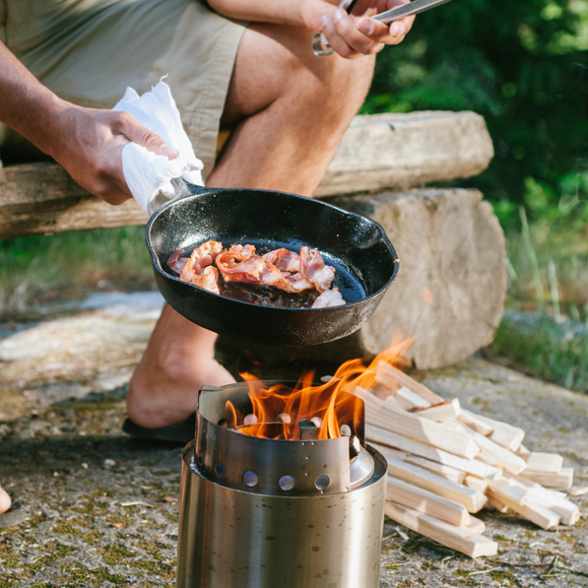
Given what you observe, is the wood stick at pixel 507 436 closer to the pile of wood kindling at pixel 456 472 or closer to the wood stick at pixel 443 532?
the pile of wood kindling at pixel 456 472

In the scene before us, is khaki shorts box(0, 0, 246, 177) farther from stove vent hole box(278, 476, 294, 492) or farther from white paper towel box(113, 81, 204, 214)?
stove vent hole box(278, 476, 294, 492)

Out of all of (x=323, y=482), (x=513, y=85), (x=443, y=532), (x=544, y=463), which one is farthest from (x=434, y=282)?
(x=513, y=85)

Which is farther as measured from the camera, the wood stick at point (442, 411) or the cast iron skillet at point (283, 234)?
the wood stick at point (442, 411)

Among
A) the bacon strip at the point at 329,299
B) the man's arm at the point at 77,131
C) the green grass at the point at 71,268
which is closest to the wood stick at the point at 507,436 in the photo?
the bacon strip at the point at 329,299

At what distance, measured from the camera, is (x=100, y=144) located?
4.72ft

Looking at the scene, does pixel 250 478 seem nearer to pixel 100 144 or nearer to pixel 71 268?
pixel 100 144

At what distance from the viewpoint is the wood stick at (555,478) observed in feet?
6.17

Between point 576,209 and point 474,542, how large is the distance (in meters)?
5.19

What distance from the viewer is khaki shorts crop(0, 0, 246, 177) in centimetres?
192

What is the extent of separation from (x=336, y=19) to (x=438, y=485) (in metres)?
1.27

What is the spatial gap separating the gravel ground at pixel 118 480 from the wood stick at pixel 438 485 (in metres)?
0.09

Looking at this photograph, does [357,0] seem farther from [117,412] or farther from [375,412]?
[117,412]

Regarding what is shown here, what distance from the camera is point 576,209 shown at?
6043mm

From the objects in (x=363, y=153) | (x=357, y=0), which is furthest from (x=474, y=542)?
(x=363, y=153)
